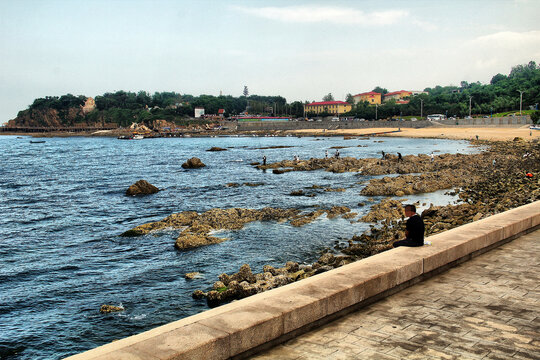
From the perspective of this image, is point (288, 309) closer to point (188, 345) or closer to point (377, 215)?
point (188, 345)

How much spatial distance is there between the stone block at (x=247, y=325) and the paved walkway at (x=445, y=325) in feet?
0.78

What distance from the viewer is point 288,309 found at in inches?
269

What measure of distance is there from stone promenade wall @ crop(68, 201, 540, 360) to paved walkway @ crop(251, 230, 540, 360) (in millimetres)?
206

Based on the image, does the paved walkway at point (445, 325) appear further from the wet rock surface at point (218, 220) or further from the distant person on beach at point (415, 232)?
the wet rock surface at point (218, 220)

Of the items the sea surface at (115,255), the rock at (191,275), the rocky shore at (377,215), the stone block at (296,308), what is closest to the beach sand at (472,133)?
the rocky shore at (377,215)

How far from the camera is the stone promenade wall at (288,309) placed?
582 cm

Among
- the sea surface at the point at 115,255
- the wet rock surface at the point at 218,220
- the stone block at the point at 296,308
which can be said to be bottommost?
the sea surface at the point at 115,255

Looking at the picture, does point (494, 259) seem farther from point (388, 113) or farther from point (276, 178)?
point (388, 113)

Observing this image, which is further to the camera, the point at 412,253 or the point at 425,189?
the point at 425,189

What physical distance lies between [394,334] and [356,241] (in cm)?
1224

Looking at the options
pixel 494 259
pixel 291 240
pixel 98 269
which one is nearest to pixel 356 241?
pixel 291 240

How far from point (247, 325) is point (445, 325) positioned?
10.1 feet

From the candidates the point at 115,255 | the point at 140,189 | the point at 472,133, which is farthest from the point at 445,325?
the point at 472,133

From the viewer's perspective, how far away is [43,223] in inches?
1061
